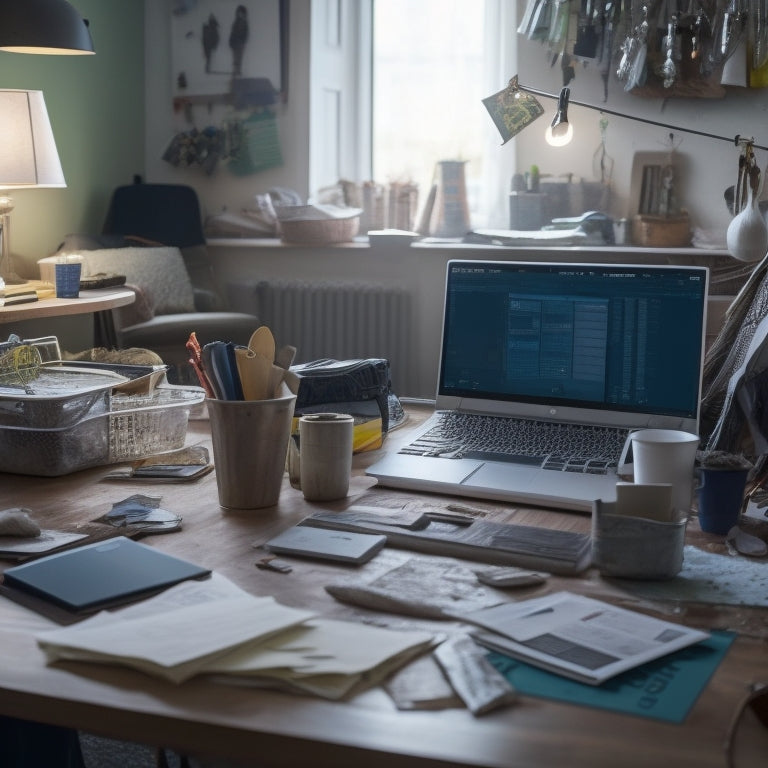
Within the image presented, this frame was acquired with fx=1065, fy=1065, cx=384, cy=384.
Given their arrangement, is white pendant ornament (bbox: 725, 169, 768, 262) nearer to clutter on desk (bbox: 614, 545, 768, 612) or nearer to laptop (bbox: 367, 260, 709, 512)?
laptop (bbox: 367, 260, 709, 512)

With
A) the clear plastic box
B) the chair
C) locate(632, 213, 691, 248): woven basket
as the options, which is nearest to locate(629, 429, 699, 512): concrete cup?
the clear plastic box

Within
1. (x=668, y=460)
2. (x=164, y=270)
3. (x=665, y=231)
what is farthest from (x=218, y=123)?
(x=668, y=460)

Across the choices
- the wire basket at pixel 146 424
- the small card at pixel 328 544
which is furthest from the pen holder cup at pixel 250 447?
the wire basket at pixel 146 424

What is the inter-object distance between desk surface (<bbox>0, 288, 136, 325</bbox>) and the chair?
0.50ft

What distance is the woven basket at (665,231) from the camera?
438cm

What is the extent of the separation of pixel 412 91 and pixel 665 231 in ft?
4.51

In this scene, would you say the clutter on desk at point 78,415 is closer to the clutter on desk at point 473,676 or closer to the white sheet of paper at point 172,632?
the white sheet of paper at point 172,632

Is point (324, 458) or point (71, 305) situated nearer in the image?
point (324, 458)

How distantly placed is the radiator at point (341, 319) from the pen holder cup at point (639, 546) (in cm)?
365

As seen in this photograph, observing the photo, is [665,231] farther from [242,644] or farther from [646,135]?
[242,644]

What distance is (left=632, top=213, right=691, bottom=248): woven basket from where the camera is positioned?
4383 mm

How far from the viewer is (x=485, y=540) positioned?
1.26 meters

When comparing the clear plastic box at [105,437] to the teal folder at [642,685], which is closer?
the teal folder at [642,685]

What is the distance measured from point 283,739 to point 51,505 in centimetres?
73
